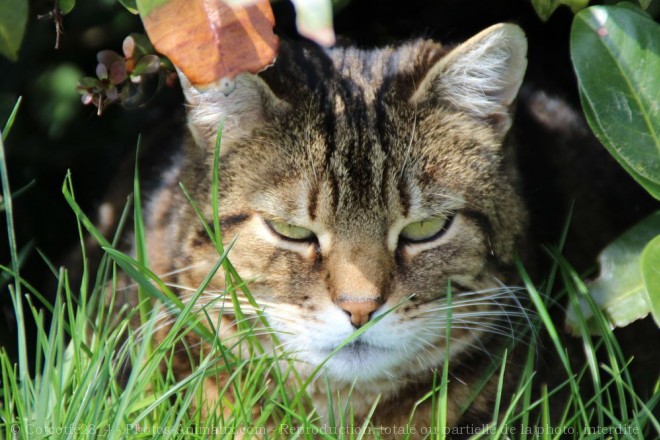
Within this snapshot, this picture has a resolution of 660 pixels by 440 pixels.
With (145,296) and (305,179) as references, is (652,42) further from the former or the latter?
(145,296)

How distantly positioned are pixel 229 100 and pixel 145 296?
46 cm

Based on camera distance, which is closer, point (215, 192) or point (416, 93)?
point (215, 192)

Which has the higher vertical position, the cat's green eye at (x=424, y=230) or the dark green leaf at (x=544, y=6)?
the dark green leaf at (x=544, y=6)

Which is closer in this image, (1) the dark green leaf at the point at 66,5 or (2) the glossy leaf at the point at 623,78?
(2) the glossy leaf at the point at 623,78

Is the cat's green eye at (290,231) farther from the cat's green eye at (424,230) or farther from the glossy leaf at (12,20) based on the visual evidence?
the glossy leaf at (12,20)

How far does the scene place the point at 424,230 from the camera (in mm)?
1972

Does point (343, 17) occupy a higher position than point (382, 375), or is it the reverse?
point (343, 17)

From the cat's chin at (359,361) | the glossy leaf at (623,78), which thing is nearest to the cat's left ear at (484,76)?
the glossy leaf at (623,78)

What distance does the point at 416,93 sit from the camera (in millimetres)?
1984

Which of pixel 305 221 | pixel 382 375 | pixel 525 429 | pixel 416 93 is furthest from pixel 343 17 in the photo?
pixel 525 429

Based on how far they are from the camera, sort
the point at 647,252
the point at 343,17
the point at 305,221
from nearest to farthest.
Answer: the point at 647,252 < the point at 305,221 < the point at 343,17

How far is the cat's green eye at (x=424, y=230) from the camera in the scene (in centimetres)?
196

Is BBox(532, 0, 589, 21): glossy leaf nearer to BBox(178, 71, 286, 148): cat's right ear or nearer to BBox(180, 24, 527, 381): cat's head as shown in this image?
BBox(180, 24, 527, 381): cat's head

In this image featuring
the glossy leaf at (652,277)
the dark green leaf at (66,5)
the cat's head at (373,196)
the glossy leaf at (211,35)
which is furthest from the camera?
the dark green leaf at (66,5)
